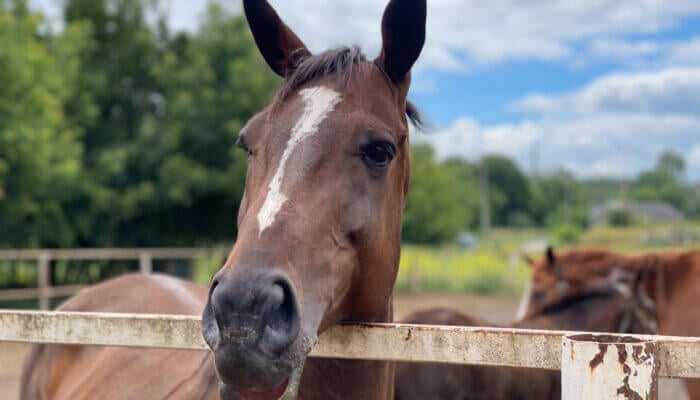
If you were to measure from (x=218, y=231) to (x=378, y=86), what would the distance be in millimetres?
15481

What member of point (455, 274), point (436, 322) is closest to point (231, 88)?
point (455, 274)

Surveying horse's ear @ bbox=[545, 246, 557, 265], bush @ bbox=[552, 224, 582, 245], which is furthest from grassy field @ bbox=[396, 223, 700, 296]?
horse's ear @ bbox=[545, 246, 557, 265]

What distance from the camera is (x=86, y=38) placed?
1494 centimetres

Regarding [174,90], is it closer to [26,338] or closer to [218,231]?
[218,231]

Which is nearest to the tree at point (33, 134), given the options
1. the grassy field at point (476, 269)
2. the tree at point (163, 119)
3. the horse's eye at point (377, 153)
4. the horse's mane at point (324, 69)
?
the tree at point (163, 119)

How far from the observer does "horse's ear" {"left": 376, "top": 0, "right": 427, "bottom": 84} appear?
201 cm

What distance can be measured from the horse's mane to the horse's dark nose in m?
0.72

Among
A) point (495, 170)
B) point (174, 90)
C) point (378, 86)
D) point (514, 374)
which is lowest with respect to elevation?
point (514, 374)

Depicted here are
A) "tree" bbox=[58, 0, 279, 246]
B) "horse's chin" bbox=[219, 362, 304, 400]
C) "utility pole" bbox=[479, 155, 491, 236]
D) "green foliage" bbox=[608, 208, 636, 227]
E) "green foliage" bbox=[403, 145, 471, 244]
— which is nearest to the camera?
"horse's chin" bbox=[219, 362, 304, 400]

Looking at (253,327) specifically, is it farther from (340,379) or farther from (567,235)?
(567,235)

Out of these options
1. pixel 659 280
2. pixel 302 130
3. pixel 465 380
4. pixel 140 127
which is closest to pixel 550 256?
pixel 659 280

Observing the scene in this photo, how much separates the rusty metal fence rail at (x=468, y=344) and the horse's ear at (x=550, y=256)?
493 centimetres

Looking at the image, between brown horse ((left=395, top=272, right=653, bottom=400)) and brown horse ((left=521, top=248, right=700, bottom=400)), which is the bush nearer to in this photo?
brown horse ((left=521, top=248, right=700, bottom=400))

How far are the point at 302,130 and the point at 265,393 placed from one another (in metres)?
0.70
